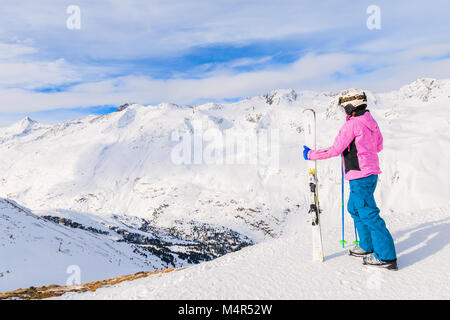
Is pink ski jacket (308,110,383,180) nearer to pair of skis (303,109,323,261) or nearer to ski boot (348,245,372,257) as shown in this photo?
pair of skis (303,109,323,261)

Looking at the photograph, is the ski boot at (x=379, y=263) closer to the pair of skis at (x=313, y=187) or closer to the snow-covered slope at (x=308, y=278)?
the snow-covered slope at (x=308, y=278)

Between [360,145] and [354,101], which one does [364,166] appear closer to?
[360,145]

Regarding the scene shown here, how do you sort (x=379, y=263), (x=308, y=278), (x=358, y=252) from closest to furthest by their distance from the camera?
1. (x=308, y=278)
2. (x=379, y=263)
3. (x=358, y=252)

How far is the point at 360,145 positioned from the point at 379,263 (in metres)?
2.57

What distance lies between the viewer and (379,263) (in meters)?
6.50

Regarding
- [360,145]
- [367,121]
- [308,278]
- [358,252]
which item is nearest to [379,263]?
[358,252]

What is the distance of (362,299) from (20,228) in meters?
56.1

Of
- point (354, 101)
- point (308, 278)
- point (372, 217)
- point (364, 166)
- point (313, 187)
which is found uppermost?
point (354, 101)

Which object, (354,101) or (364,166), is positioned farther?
(354,101)

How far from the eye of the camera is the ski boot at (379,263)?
21.0ft

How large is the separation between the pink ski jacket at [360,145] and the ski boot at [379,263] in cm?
184

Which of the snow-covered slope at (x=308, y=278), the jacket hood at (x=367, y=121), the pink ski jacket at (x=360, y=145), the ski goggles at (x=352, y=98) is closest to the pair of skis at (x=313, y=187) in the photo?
the snow-covered slope at (x=308, y=278)
